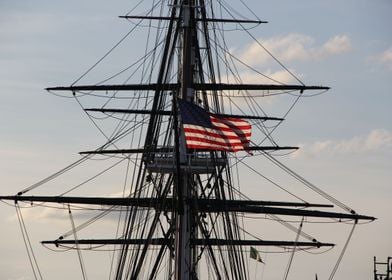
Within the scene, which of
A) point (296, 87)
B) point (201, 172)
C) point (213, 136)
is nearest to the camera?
point (213, 136)

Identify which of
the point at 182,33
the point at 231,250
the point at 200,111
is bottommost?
the point at 231,250

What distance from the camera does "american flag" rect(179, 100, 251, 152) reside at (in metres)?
76.1

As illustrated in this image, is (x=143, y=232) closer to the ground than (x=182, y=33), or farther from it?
closer to the ground

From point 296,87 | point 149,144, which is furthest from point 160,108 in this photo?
point 296,87

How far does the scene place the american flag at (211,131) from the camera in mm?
76125

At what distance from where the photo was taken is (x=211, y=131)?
77.1 meters

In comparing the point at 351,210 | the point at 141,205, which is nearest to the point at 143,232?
the point at 141,205

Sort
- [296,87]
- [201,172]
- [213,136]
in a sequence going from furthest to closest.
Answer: [296,87], [201,172], [213,136]

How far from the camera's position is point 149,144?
84812 mm

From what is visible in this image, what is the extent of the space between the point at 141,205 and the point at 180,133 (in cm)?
476

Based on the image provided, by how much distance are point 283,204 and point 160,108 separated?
1004 centimetres

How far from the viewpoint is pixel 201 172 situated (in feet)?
272

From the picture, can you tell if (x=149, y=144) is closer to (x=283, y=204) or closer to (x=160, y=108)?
(x=160, y=108)

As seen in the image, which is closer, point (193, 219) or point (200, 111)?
point (200, 111)
